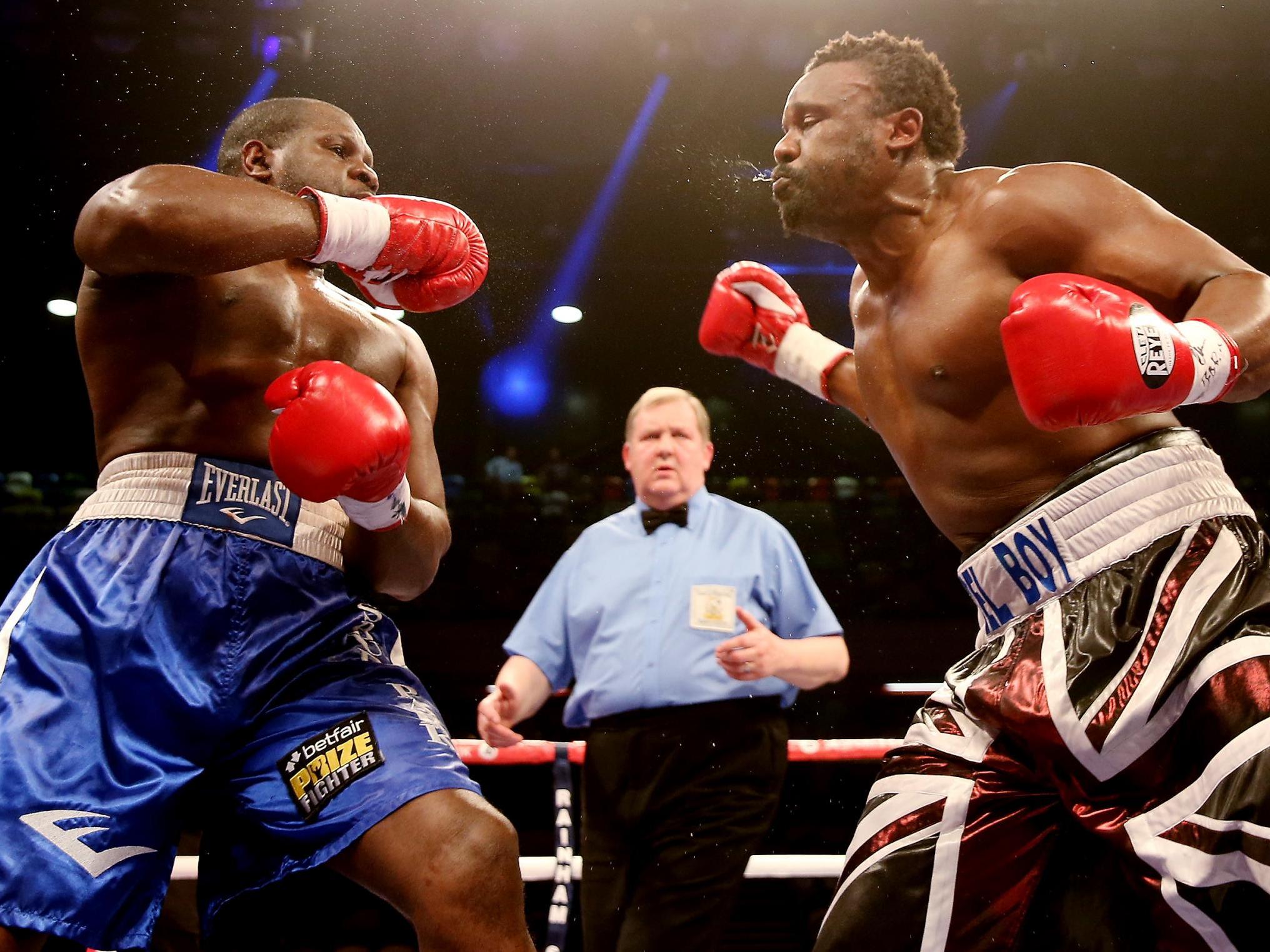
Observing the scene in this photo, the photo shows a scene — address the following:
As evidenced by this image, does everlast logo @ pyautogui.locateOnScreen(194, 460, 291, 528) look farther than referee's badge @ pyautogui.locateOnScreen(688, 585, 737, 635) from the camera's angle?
No

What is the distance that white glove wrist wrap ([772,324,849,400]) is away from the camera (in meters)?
1.94

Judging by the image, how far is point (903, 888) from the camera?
1.28m

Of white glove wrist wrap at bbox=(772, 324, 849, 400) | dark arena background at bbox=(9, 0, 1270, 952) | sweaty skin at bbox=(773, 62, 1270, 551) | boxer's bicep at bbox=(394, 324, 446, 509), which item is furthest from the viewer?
dark arena background at bbox=(9, 0, 1270, 952)

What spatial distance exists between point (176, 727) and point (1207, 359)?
4.38ft

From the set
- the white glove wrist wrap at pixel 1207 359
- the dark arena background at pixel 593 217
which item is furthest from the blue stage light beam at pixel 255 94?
the white glove wrist wrap at pixel 1207 359

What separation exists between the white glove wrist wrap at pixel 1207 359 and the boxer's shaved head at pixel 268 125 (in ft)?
4.64

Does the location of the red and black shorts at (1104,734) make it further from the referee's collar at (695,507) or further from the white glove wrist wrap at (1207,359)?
the referee's collar at (695,507)

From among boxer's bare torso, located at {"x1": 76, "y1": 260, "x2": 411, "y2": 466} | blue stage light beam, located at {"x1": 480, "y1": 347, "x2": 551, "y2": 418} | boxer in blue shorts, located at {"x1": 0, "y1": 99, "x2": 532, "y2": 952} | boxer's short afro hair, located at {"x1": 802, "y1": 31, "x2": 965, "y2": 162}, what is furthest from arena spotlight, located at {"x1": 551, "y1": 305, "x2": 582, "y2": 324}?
boxer's bare torso, located at {"x1": 76, "y1": 260, "x2": 411, "y2": 466}

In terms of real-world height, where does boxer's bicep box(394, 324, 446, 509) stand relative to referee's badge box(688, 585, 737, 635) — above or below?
above

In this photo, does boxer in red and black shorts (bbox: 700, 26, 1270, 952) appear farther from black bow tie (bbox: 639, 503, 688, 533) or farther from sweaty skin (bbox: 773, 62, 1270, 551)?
black bow tie (bbox: 639, 503, 688, 533)

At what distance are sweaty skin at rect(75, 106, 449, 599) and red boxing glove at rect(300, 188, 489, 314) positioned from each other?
41 mm

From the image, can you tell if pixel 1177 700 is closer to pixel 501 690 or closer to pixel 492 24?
pixel 501 690

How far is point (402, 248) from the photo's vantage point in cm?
155

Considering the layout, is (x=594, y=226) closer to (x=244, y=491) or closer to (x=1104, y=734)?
(x=244, y=491)
